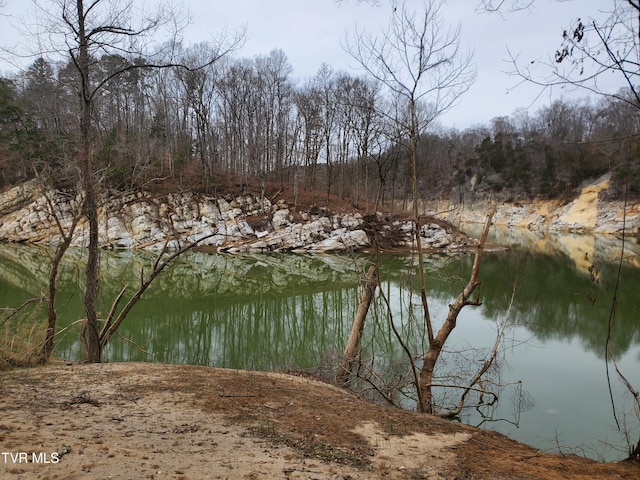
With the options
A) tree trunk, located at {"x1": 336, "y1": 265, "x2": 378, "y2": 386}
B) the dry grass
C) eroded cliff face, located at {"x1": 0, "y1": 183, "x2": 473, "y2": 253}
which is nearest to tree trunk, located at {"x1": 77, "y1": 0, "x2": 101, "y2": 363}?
the dry grass

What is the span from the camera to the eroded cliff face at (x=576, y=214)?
38.3 meters

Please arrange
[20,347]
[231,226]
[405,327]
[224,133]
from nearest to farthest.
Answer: [20,347], [405,327], [231,226], [224,133]

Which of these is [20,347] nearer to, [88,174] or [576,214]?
[88,174]

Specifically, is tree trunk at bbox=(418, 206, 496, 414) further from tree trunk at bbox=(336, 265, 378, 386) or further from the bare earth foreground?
tree trunk at bbox=(336, 265, 378, 386)

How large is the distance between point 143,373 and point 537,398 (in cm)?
701

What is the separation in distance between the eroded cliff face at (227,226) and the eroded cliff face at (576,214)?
9.82 m

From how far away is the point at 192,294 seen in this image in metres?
17.4

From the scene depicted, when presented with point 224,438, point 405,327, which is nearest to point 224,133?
point 405,327

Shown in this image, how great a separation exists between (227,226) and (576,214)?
35164mm

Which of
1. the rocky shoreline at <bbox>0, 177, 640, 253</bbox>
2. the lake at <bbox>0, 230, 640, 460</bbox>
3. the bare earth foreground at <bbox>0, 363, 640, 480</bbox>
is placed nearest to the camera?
the bare earth foreground at <bbox>0, 363, 640, 480</bbox>

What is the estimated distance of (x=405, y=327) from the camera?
12164mm

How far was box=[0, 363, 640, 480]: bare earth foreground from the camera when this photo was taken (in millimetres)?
3262

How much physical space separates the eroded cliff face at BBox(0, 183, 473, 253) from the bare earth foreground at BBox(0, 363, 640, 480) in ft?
74.0

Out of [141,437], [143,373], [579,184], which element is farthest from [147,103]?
[579,184]
